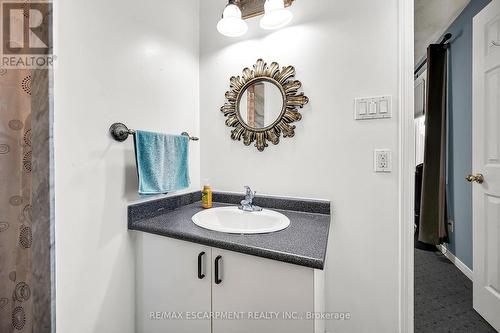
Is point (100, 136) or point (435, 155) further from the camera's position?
point (435, 155)

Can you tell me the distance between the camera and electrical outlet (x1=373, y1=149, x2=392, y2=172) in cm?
115

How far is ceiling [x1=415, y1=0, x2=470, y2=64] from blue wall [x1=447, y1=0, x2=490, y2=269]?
0.07m

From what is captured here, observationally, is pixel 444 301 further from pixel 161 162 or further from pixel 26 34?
pixel 26 34

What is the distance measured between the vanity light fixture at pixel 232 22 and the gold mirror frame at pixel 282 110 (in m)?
0.21

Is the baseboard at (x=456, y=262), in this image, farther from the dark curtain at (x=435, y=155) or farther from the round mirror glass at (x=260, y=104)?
the round mirror glass at (x=260, y=104)

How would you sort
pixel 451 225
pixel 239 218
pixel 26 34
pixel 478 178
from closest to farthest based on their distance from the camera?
pixel 26 34 < pixel 239 218 < pixel 478 178 < pixel 451 225

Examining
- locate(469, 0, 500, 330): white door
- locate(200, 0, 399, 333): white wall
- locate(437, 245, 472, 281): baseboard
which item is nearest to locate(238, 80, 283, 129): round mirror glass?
locate(200, 0, 399, 333): white wall

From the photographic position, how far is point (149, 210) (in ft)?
4.08

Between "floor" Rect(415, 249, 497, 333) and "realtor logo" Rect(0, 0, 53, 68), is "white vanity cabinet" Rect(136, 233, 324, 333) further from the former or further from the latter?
"floor" Rect(415, 249, 497, 333)

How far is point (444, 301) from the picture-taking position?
65.2 inches

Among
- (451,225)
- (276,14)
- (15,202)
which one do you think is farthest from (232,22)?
(451,225)

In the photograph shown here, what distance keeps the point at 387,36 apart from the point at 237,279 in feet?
4.51

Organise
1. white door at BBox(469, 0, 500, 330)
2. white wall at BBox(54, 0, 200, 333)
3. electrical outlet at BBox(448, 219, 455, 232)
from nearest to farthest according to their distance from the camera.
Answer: white wall at BBox(54, 0, 200, 333) < white door at BBox(469, 0, 500, 330) < electrical outlet at BBox(448, 219, 455, 232)

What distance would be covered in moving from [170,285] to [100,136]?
30.1 inches
